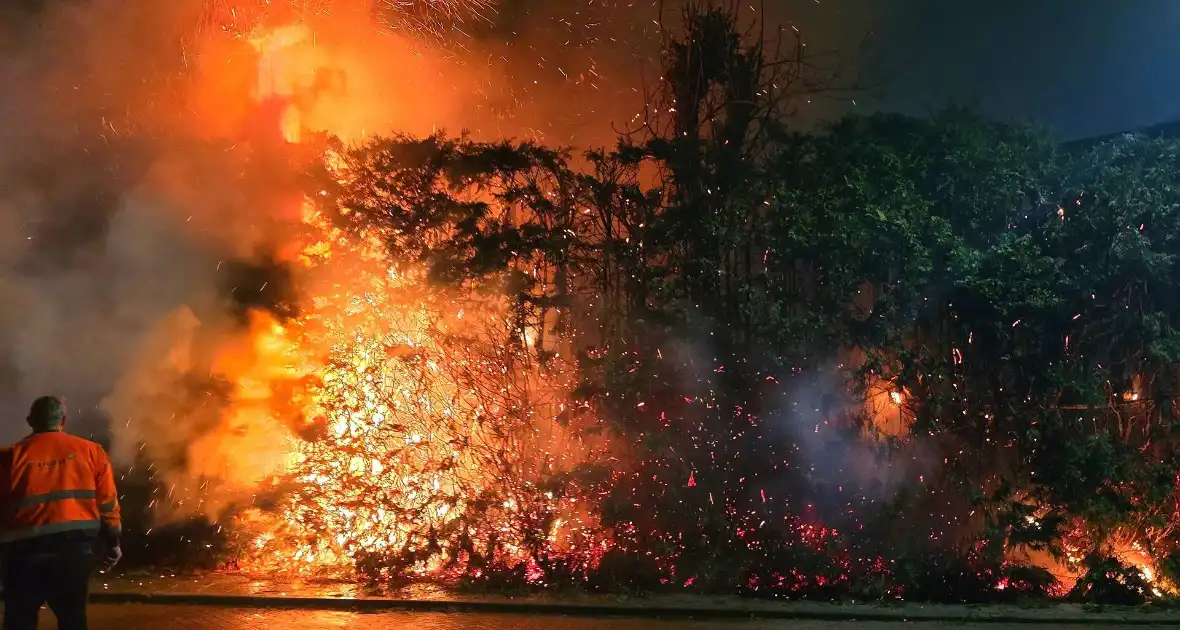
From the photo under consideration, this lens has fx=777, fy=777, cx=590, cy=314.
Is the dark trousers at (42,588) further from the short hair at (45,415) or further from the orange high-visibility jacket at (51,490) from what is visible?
the short hair at (45,415)

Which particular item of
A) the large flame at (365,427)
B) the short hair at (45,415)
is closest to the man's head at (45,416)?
the short hair at (45,415)

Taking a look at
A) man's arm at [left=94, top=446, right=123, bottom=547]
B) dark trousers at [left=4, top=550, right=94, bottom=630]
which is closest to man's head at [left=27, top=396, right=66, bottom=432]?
man's arm at [left=94, top=446, right=123, bottom=547]

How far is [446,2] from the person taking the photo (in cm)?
914

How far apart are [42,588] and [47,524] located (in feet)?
1.19

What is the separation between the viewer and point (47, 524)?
14.7 feet

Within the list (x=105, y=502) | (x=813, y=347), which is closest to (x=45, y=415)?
(x=105, y=502)

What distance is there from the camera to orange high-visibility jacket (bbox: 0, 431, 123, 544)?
4.46 m

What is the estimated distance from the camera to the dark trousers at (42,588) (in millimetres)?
4406

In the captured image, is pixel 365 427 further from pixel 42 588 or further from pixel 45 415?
pixel 42 588

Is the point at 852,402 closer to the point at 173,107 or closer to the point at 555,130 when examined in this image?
the point at 555,130

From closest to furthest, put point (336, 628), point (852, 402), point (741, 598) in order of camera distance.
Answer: point (336, 628) < point (741, 598) < point (852, 402)

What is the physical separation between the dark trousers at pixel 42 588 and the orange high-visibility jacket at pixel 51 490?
15 cm

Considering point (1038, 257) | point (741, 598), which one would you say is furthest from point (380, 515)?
point (1038, 257)

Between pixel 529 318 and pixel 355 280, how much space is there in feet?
5.36
